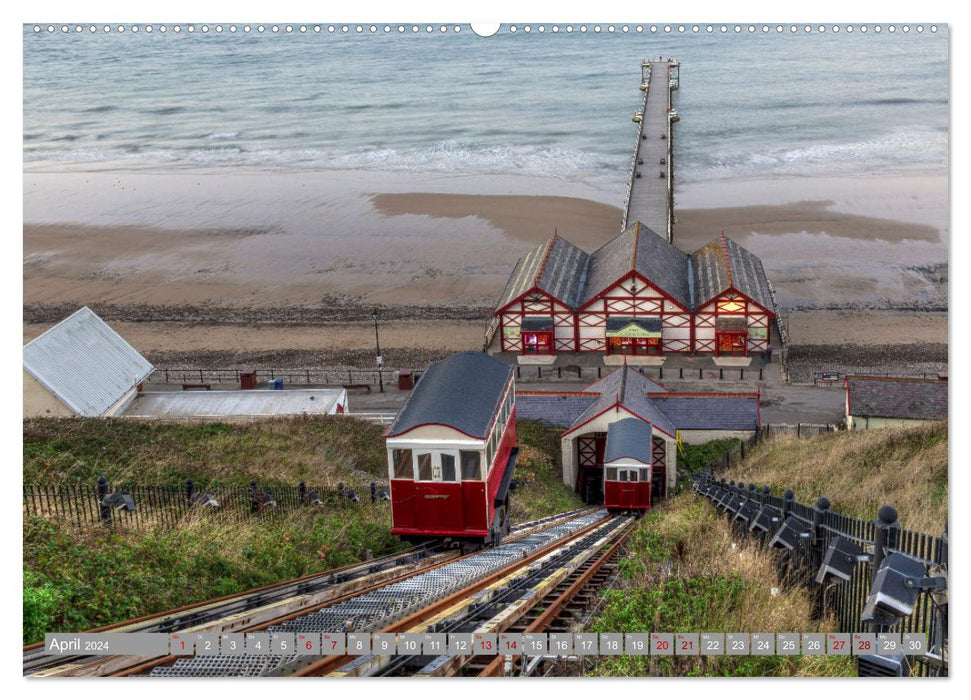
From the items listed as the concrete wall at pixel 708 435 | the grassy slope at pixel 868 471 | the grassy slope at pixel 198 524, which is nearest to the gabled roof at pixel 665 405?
the concrete wall at pixel 708 435

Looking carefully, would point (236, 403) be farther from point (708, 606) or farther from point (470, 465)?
point (708, 606)

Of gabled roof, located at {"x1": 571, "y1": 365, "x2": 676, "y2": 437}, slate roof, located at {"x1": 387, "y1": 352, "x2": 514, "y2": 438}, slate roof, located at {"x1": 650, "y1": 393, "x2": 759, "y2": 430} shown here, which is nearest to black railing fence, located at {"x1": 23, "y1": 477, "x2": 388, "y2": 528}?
slate roof, located at {"x1": 387, "y1": 352, "x2": 514, "y2": 438}

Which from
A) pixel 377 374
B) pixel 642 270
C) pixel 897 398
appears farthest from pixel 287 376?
pixel 897 398

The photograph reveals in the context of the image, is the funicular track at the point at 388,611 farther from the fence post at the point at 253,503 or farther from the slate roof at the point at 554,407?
the slate roof at the point at 554,407

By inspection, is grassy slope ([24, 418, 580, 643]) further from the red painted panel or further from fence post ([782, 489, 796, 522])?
fence post ([782, 489, 796, 522])

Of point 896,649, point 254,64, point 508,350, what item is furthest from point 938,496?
point 508,350
